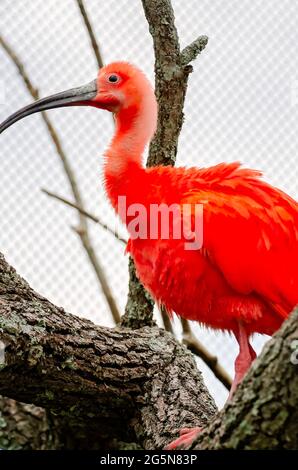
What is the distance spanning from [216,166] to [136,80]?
772 millimetres

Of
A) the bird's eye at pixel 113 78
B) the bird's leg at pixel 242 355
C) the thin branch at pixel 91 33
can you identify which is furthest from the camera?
the thin branch at pixel 91 33

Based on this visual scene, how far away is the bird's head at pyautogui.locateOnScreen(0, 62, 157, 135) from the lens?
4.54 m

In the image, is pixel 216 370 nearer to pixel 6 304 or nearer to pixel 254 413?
pixel 6 304

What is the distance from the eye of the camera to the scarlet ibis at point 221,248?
12.8 feet

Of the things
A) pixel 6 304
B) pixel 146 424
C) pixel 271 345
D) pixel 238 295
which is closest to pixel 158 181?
pixel 238 295

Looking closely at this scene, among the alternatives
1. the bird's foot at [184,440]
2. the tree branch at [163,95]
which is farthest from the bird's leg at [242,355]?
the tree branch at [163,95]

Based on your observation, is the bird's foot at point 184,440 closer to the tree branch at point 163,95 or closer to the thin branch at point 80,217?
the tree branch at point 163,95

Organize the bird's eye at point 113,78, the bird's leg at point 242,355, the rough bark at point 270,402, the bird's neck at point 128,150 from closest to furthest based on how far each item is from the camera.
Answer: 1. the rough bark at point 270,402
2. the bird's leg at point 242,355
3. the bird's neck at point 128,150
4. the bird's eye at point 113,78

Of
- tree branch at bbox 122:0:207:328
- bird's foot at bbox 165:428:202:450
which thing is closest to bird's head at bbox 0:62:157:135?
tree branch at bbox 122:0:207:328

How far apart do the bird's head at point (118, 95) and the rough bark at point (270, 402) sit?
2.06 m

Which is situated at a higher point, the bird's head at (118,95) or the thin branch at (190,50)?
the thin branch at (190,50)

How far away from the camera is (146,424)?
13.9ft

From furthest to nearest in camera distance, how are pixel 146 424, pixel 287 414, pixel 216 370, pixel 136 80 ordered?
pixel 216 370
pixel 136 80
pixel 146 424
pixel 287 414

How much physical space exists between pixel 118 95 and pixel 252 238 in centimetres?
125
